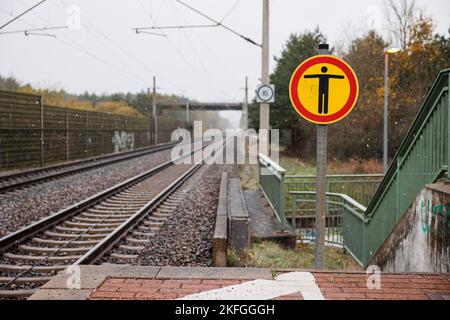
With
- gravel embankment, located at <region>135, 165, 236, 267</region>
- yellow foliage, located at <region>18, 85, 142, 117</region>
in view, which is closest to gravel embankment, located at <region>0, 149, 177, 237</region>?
gravel embankment, located at <region>135, 165, 236, 267</region>

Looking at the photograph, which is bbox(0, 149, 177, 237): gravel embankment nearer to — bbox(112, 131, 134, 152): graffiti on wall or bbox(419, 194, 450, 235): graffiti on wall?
bbox(419, 194, 450, 235): graffiti on wall

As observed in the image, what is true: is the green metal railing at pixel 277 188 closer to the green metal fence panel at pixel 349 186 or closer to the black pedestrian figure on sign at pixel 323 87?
the green metal fence panel at pixel 349 186

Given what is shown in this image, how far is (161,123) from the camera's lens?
47031 mm

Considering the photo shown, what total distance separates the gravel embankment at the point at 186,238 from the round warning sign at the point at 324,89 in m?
2.84

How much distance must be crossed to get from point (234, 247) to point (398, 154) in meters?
2.82

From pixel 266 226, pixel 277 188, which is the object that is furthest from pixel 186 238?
pixel 277 188

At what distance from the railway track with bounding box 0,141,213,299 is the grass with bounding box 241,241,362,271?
5.61ft

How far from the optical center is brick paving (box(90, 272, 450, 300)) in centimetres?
340

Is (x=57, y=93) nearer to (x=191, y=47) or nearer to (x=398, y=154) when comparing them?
(x=191, y=47)

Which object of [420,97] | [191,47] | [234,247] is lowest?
[234,247]

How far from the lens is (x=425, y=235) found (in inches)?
179
